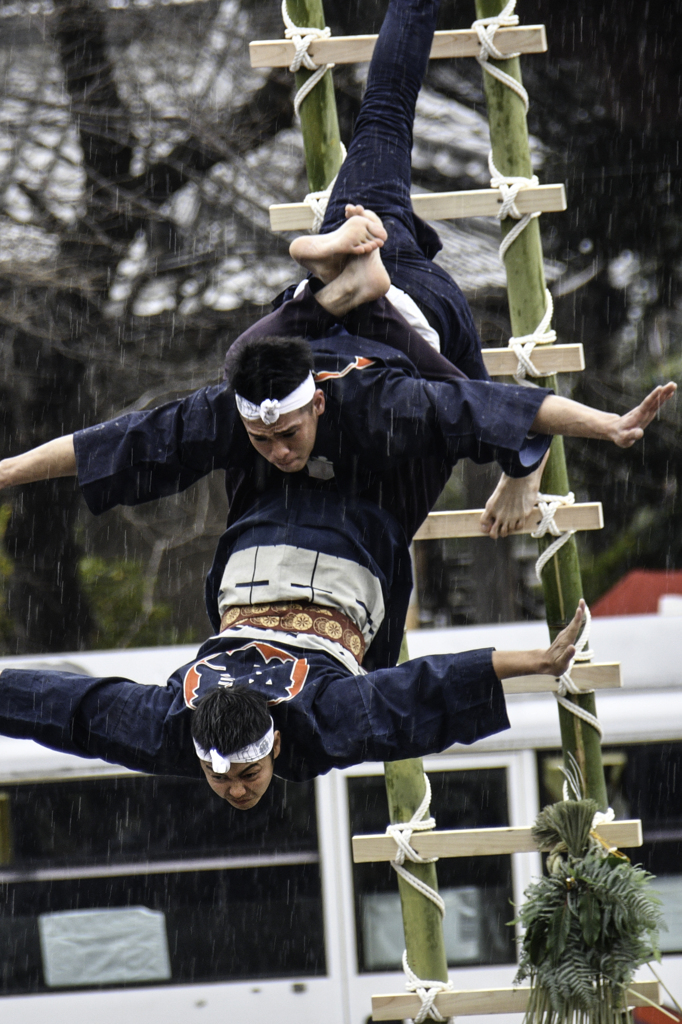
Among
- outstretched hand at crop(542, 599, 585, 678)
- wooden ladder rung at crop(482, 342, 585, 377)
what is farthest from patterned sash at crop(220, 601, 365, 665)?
wooden ladder rung at crop(482, 342, 585, 377)

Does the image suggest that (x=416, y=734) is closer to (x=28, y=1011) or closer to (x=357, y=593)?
(x=357, y=593)

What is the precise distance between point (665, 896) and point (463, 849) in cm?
205

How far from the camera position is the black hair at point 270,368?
2098 mm

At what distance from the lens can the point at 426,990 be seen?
2803 millimetres

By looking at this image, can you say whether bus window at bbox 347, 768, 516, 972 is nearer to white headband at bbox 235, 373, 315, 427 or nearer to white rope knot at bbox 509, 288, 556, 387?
white rope knot at bbox 509, 288, 556, 387

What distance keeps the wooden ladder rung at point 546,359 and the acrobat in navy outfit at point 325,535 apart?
43cm

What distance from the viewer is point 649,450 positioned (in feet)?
23.9

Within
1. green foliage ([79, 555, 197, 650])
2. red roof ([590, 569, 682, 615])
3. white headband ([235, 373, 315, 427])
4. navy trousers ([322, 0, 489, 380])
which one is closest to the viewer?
white headband ([235, 373, 315, 427])

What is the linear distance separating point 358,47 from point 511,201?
57cm

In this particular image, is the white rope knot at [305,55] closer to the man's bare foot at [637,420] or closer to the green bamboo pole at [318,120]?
the green bamboo pole at [318,120]

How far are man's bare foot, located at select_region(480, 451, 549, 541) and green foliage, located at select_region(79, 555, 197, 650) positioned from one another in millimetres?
4546

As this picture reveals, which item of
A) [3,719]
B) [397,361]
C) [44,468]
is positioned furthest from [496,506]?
[3,719]

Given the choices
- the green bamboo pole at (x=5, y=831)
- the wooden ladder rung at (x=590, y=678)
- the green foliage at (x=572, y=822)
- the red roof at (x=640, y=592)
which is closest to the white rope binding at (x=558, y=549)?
the wooden ladder rung at (x=590, y=678)

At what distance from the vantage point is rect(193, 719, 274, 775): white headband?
2004 mm
